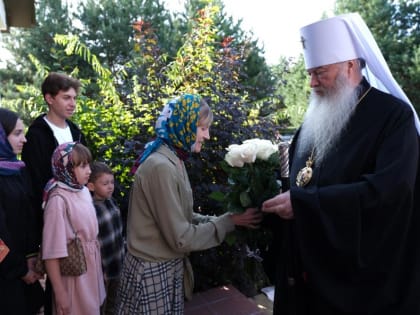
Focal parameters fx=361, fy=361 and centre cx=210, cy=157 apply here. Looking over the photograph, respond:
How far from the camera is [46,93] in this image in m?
3.06

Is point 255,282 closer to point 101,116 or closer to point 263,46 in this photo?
point 101,116

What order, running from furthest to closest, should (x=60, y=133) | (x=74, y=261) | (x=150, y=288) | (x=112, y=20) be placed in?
(x=112, y=20), (x=60, y=133), (x=74, y=261), (x=150, y=288)

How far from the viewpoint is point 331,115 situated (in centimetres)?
207

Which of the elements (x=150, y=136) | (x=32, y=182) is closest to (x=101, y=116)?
(x=150, y=136)

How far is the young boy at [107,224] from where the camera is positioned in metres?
3.00

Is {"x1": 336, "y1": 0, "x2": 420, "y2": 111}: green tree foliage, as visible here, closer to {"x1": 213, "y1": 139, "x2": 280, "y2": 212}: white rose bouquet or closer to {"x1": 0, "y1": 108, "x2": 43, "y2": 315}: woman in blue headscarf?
{"x1": 213, "y1": 139, "x2": 280, "y2": 212}: white rose bouquet

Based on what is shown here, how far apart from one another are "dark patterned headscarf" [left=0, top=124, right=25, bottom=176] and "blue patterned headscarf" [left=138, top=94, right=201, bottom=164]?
3.24ft

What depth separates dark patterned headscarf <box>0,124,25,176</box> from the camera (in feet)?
7.97

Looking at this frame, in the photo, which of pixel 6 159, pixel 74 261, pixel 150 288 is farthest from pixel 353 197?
pixel 6 159

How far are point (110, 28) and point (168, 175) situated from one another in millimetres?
18433

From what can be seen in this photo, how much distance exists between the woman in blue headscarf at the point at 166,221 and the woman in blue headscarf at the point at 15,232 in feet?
2.25

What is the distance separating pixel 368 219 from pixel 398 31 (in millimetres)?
22175

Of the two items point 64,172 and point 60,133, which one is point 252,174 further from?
point 60,133

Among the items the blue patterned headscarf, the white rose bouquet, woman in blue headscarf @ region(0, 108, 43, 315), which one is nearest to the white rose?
the white rose bouquet
